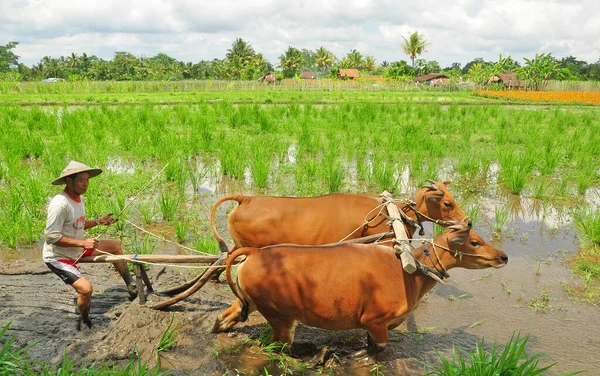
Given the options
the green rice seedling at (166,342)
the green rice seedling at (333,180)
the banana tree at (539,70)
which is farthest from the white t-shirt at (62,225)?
the banana tree at (539,70)

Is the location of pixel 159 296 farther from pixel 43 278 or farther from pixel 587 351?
pixel 587 351

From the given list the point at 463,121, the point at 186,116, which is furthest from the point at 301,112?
the point at 463,121

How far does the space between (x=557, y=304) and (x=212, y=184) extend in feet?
17.9

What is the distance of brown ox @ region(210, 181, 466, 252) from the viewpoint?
389 cm

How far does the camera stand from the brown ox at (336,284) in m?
3.07

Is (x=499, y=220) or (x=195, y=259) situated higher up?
(x=195, y=259)

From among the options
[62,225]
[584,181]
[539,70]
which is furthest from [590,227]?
[539,70]

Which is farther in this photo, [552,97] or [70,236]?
[552,97]

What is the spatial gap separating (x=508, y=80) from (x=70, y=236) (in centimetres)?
4389

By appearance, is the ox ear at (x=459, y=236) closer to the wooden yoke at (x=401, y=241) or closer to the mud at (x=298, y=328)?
the wooden yoke at (x=401, y=241)

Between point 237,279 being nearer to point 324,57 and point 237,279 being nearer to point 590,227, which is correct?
point 590,227

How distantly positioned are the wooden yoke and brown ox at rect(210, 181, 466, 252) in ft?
0.46

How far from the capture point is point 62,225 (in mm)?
3461

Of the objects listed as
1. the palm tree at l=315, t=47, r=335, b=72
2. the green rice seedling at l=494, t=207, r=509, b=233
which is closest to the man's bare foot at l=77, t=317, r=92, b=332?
the green rice seedling at l=494, t=207, r=509, b=233
